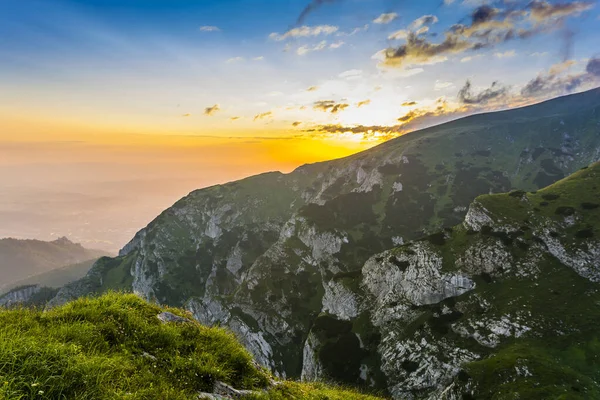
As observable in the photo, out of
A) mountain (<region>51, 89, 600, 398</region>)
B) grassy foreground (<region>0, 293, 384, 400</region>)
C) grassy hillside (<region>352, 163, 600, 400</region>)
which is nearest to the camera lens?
grassy foreground (<region>0, 293, 384, 400</region>)

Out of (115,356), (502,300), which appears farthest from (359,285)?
(115,356)

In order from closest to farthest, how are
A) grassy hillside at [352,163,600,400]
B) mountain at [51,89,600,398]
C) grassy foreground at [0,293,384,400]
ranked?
grassy foreground at [0,293,384,400]
grassy hillside at [352,163,600,400]
mountain at [51,89,600,398]

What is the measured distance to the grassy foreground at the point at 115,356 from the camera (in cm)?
563

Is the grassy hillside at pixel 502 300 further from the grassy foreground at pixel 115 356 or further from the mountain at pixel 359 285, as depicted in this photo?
the grassy foreground at pixel 115 356

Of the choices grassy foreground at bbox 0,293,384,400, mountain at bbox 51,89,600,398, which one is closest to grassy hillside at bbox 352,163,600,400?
mountain at bbox 51,89,600,398

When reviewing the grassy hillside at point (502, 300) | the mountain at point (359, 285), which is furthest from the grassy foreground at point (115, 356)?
the grassy hillside at point (502, 300)

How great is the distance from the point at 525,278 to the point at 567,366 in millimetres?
26820

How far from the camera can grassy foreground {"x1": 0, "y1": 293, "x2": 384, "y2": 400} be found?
5629 mm

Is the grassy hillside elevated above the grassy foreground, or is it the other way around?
the grassy foreground

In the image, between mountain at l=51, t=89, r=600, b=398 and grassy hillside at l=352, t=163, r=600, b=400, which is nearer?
grassy hillside at l=352, t=163, r=600, b=400

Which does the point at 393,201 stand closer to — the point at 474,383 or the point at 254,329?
the point at 254,329

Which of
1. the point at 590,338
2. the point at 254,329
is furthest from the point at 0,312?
the point at 254,329

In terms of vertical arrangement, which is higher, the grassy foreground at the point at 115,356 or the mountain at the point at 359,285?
the grassy foreground at the point at 115,356

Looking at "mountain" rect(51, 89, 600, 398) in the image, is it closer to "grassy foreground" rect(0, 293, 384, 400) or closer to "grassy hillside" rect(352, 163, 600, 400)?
"grassy hillside" rect(352, 163, 600, 400)
